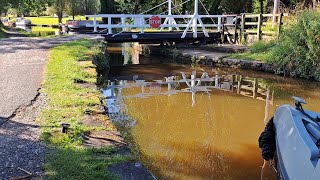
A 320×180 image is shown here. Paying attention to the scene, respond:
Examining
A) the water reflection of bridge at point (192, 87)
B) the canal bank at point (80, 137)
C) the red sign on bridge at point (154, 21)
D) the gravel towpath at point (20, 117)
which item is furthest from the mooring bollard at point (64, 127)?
the red sign on bridge at point (154, 21)

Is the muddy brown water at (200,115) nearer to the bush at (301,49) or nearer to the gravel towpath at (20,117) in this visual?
the bush at (301,49)

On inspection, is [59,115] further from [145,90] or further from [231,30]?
[231,30]

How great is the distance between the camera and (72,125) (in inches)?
180

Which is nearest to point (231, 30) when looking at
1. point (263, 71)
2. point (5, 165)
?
point (263, 71)

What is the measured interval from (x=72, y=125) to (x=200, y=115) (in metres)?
3.15

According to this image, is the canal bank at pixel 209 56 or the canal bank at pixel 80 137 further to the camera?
the canal bank at pixel 209 56

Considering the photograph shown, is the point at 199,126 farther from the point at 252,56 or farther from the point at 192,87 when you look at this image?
the point at 252,56

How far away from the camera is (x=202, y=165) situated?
4.77 metres

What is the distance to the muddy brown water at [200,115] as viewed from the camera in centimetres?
482

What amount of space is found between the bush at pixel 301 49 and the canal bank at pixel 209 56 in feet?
1.53

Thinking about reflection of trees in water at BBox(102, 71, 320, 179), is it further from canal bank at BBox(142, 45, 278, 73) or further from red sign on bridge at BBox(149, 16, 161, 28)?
red sign on bridge at BBox(149, 16, 161, 28)

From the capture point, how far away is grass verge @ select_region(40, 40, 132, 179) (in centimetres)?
340

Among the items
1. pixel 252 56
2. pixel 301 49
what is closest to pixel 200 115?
pixel 301 49

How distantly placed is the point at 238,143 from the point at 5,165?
11.4 feet
